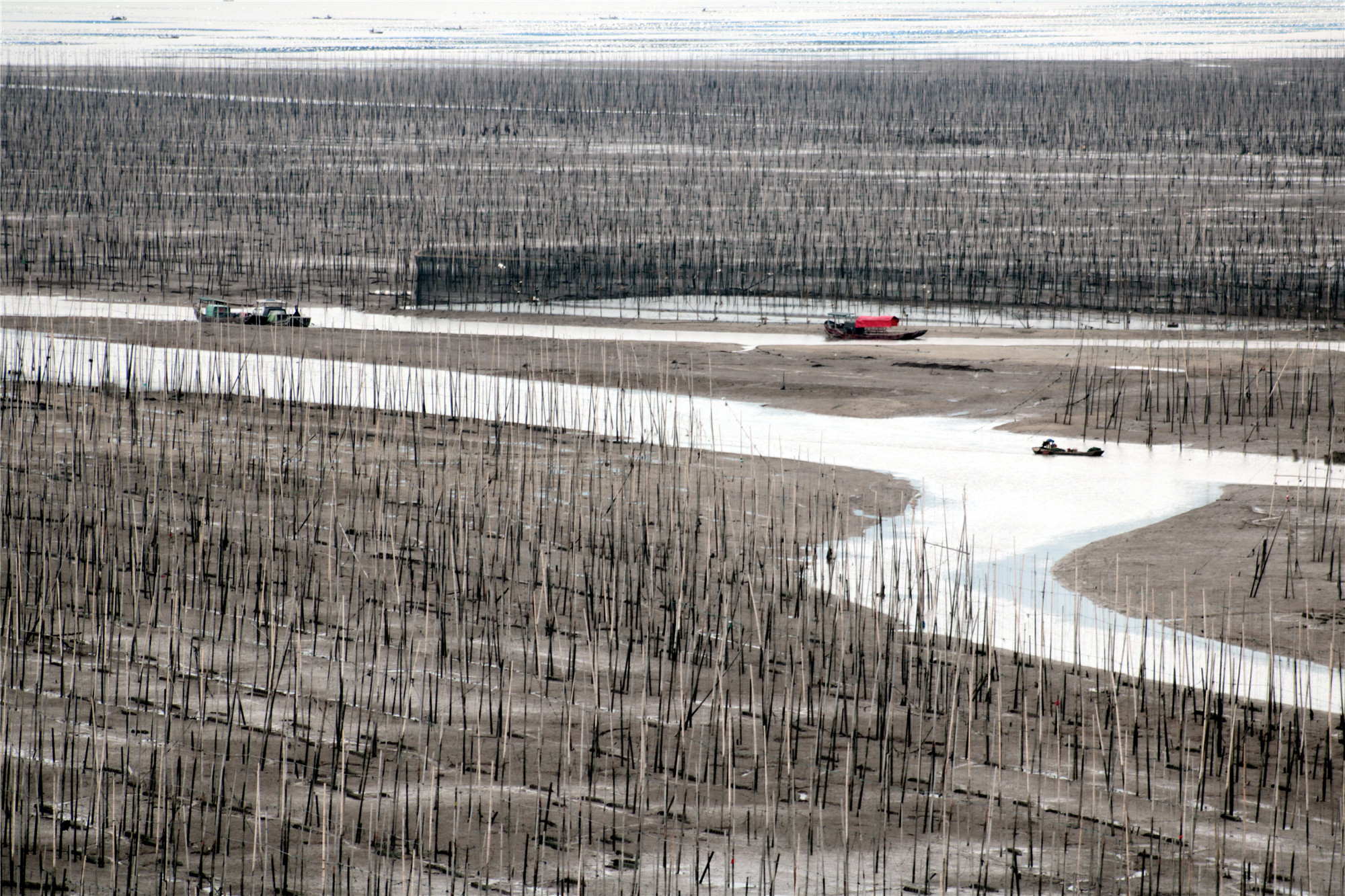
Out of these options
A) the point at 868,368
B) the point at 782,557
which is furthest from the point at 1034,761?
the point at 868,368

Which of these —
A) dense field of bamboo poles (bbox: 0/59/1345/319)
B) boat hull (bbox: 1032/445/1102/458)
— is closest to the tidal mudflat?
boat hull (bbox: 1032/445/1102/458)

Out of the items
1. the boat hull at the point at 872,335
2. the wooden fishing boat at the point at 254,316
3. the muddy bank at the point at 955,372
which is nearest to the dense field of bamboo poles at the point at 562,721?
the muddy bank at the point at 955,372

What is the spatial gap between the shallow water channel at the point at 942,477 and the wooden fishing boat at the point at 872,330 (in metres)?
5.01

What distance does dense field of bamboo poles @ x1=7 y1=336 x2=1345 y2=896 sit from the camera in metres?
9.57

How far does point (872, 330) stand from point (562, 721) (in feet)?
56.0

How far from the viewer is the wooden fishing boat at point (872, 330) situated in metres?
27.4

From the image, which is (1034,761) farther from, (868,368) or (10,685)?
(868,368)

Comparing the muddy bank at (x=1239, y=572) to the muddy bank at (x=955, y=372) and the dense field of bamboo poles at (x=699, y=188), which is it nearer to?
the muddy bank at (x=955, y=372)

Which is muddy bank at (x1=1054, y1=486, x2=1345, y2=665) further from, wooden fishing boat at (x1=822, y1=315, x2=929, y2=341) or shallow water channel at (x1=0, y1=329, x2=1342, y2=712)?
wooden fishing boat at (x1=822, y1=315, x2=929, y2=341)

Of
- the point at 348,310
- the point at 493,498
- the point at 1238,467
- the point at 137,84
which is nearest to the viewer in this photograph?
the point at 493,498

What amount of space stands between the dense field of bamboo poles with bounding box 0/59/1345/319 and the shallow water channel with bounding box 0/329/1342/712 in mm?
7880

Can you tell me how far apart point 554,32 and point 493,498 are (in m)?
108

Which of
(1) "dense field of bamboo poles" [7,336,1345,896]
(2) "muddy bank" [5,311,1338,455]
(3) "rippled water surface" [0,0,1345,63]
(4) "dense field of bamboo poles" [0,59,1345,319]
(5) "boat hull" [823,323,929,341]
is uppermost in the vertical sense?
(3) "rippled water surface" [0,0,1345,63]

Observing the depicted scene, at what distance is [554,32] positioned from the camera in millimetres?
119750
